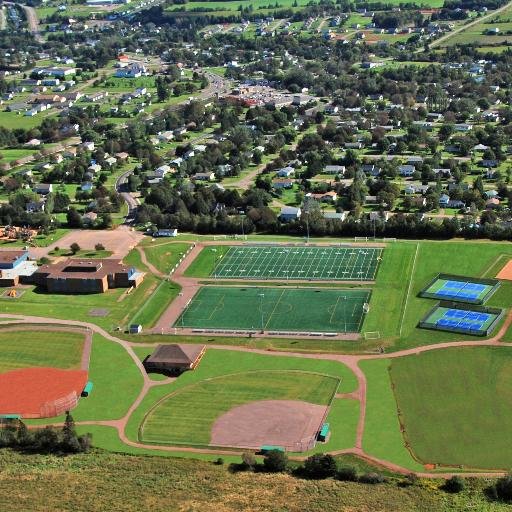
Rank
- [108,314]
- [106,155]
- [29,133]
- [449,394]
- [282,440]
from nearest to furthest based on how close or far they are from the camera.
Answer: [282,440], [449,394], [108,314], [106,155], [29,133]

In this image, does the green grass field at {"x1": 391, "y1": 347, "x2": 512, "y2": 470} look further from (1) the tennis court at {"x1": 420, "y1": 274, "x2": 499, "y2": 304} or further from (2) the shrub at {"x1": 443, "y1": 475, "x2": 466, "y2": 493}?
(1) the tennis court at {"x1": 420, "y1": 274, "x2": 499, "y2": 304}

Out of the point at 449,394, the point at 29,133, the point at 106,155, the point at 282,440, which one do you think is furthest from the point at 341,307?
the point at 29,133

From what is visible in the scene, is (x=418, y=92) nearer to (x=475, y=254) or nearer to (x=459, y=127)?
(x=459, y=127)

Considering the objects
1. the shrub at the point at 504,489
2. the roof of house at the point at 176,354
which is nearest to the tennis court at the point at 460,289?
the roof of house at the point at 176,354

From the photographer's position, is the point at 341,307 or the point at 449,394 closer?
the point at 449,394

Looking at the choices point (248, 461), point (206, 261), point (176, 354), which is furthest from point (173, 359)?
point (206, 261)

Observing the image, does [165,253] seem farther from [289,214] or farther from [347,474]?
[347,474]

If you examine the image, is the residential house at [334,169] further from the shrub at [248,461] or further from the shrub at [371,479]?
the shrub at [371,479]
